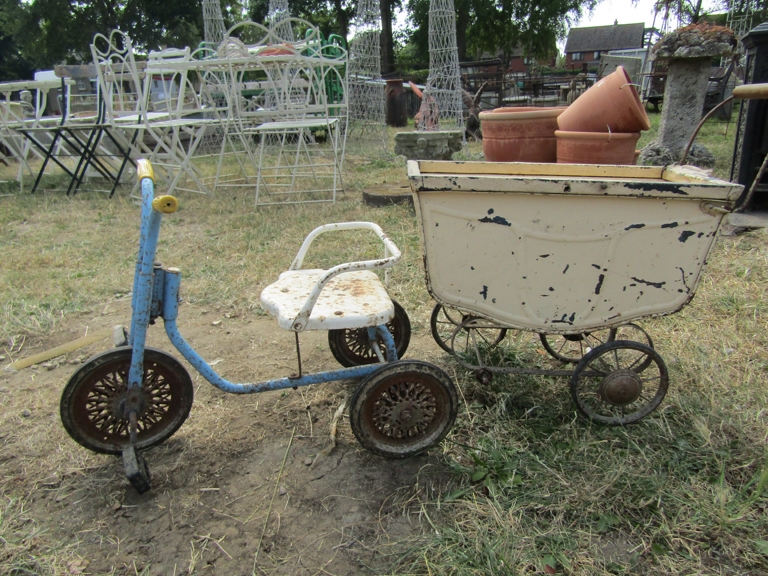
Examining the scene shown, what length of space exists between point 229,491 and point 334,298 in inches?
27.3

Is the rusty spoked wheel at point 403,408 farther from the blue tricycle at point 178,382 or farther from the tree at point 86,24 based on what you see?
the tree at point 86,24

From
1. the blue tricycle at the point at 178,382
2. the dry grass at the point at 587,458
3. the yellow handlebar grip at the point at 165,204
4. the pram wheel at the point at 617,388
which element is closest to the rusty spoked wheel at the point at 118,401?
the blue tricycle at the point at 178,382

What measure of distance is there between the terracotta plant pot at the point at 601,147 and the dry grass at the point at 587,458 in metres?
0.83

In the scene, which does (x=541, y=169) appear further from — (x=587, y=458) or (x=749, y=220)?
(x=749, y=220)

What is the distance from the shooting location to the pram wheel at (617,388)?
72.2 inches

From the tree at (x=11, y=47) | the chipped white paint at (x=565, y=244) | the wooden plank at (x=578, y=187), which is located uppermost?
the tree at (x=11, y=47)

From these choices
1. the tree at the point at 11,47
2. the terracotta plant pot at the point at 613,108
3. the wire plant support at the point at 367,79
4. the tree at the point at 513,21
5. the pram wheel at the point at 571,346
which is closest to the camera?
the pram wheel at the point at 571,346

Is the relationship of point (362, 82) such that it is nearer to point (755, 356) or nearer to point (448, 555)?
point (755, 356)

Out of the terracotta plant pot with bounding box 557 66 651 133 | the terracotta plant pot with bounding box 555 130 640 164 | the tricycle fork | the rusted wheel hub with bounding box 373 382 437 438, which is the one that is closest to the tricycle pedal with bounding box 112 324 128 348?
the tricycle fork

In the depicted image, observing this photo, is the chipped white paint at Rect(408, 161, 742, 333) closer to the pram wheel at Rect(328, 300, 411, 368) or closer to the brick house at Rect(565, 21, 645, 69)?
the pram wheel at Rect(328, 300, 411, 368)

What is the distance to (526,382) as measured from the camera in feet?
7.20

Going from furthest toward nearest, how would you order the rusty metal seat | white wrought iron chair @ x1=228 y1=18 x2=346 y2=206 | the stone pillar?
the stone pillar → white wrought iron chair @ x1=228 y1=18 x2=346 y2=206 → the rusty metal seat

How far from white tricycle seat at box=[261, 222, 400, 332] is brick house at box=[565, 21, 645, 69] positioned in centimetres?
5922

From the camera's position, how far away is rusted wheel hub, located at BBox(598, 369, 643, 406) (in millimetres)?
1827
